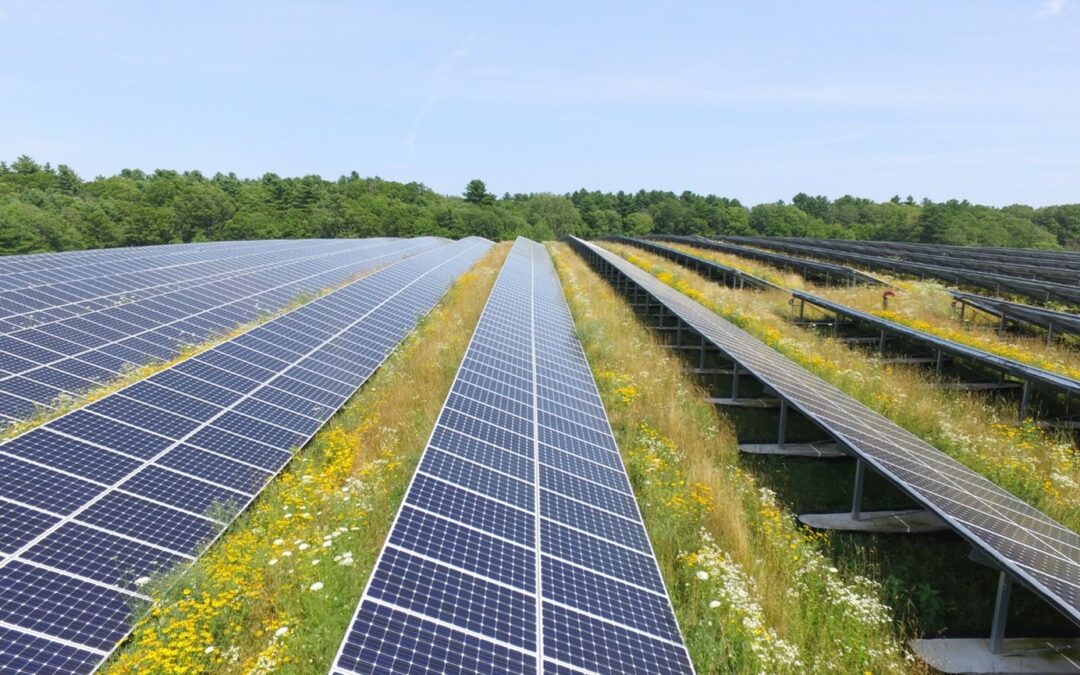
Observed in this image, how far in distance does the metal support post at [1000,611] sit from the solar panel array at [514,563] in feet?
12.7

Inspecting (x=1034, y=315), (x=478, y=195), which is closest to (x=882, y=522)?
(x=1034, y=315)

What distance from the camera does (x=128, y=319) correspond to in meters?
16.6

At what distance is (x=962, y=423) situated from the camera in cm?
1278

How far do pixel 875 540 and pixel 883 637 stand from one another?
263cm

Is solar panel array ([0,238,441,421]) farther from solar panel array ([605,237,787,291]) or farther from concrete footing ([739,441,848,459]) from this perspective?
solar panel array ([605,237,787,291])

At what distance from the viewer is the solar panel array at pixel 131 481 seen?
18.6 ft

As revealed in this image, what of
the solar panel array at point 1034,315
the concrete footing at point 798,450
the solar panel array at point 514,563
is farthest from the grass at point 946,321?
the solar panel array at point 514,563

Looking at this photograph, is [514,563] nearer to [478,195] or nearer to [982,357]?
[982,357]

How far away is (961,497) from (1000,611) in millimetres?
1593

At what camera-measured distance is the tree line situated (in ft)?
296

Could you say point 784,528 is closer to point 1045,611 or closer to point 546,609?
point 1045,611

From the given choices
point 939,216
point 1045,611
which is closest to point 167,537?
point 1045,611

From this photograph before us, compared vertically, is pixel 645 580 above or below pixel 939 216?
below

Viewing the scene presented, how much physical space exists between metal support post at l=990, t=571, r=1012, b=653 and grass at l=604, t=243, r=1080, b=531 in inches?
163
